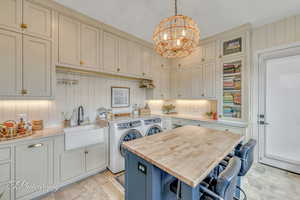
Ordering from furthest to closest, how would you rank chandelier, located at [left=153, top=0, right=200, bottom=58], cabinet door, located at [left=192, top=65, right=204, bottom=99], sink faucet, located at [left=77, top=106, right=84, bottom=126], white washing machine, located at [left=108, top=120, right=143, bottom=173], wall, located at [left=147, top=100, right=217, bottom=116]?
wall, located at [left=147, top=100, right=217, bottom=116]
cabinet door, located at [left=192, top=65, right=204, bottom=99]
sink faucet, located at [left=77, top=106, right=84, bottom=126]
white washing machine, located at [left=108, top=120, right=143, bottom=173]
chandelier, located at [left=153, top=0, right=200, bottom=58]

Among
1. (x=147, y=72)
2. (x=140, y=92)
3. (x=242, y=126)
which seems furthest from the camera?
(x=140, y=92)

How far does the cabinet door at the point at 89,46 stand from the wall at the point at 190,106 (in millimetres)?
2037

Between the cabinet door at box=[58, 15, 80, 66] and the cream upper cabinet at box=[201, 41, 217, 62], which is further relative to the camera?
the cream upper cabinet at box=[201, 41, 217, 62]

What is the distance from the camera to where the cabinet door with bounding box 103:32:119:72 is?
8.62 feet

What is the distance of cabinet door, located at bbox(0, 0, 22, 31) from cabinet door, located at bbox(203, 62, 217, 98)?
12.0ft

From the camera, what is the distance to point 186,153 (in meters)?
1.24

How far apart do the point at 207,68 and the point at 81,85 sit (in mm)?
3074

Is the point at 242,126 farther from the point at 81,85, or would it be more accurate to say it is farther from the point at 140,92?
the point at 81,85

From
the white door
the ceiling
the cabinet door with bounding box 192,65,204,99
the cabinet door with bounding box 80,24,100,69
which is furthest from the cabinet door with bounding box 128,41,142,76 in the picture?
the white door

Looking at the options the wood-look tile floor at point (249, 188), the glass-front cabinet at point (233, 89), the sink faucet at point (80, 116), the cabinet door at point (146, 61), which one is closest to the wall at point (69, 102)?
the sink faucet at point (80, 116)

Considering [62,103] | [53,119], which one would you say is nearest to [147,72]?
[62,103]

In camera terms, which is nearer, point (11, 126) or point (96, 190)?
point (11, 126)

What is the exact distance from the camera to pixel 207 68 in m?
3.22

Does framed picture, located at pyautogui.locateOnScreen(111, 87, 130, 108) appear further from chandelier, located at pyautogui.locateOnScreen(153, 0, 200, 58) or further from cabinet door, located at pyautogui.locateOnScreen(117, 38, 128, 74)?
chandelier, located at pyautogui.locateOnScreen(153, 0, 200, 58)
